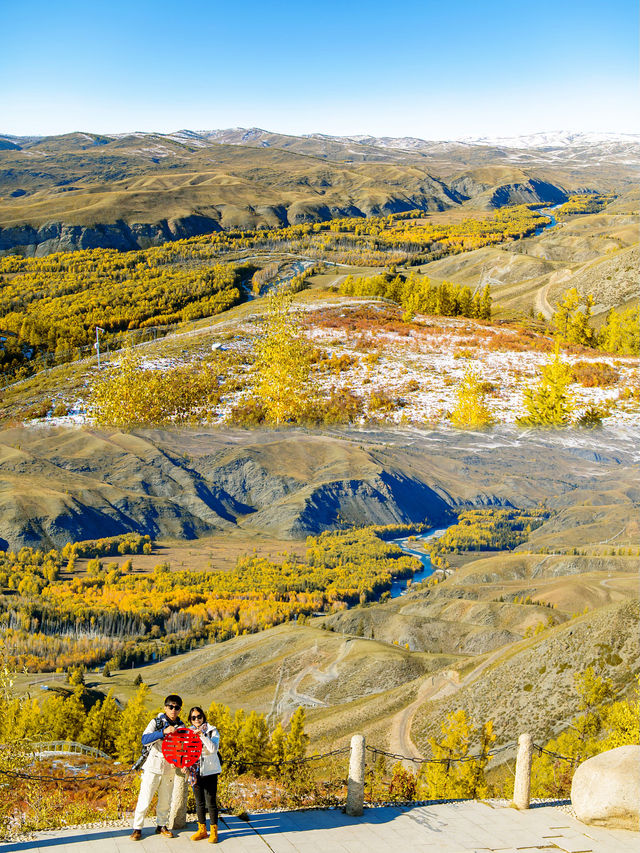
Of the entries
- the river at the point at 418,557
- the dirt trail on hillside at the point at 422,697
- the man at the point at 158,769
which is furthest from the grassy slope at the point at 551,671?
the man at the point at 158,769

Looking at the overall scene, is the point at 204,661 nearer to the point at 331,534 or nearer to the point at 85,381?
the point at 331,534

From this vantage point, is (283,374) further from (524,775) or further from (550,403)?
(524,775)

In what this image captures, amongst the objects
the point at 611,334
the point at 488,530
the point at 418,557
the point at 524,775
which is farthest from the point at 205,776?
the point at 611,334

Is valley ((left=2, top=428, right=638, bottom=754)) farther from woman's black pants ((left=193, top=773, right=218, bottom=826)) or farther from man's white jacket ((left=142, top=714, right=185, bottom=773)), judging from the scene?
woman's black pants ((left=193, top=773, right=218, bottom=826))

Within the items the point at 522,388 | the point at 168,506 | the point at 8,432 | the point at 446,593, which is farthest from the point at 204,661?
the point at 522,388

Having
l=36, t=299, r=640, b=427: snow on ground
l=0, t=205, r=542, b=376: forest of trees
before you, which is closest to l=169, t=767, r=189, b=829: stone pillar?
l=36, t=299, r=640, b=427: snow on ground

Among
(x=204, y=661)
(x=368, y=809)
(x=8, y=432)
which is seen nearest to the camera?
(x=368, y=809)
